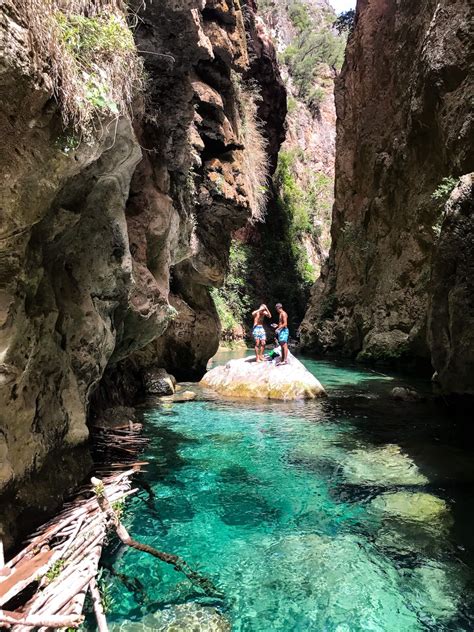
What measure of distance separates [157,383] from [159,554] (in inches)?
336

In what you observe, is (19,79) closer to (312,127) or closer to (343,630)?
(343,630)

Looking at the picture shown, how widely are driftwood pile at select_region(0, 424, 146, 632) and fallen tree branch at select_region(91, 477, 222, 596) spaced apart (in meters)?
0.10

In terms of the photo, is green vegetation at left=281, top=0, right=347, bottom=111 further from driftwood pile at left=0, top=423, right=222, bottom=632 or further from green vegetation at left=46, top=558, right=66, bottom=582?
green vegetation at left=46, top=558, right=66, bottom=582

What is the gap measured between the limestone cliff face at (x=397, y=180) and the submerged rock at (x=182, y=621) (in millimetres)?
6606

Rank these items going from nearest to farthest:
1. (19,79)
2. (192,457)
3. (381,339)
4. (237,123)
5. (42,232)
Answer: (19,79)
(42,232)
(192,457)
(237,123)
(381,339)

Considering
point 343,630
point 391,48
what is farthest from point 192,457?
point 391,48

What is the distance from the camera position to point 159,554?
3.75 m

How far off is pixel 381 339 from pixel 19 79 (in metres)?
18.0

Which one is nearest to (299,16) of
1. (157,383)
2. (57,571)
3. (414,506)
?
(157,383)

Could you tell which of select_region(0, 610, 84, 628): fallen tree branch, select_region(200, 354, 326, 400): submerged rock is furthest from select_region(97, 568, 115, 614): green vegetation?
select_region(200, 354, 326, 400): submerged rock

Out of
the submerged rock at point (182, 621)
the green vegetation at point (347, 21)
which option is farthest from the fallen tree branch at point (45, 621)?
the green vegetation at point (347, 21)

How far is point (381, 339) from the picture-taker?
19203mm

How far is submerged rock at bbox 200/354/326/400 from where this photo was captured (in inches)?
472

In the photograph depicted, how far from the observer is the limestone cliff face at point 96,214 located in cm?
350
